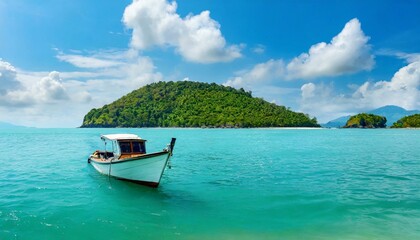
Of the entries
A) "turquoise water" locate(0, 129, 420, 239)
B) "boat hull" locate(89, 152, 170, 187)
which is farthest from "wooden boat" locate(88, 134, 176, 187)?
"turquoise water" locate(0, 129, 420, 239)

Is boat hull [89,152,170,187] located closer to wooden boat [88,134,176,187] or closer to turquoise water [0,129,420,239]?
wooden boat [88,134,176,187]

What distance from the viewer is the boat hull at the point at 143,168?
82.8 ft

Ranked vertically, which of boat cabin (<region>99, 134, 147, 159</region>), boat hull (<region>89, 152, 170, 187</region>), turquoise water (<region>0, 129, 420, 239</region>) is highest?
boat cabin (<region>99, 134, 147, 159</region>)

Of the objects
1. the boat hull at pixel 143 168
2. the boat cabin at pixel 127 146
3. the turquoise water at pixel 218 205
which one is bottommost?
Result: the turquoise water at pixel 218 205

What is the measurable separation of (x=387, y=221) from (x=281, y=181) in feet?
40.7

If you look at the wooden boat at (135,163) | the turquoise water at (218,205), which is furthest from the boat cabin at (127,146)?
the turquoise water at (218,205)

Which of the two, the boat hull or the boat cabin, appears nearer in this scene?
the boat hull

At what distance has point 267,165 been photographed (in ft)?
137

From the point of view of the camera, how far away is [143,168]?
26.4 meters

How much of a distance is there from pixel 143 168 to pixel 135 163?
0.82m

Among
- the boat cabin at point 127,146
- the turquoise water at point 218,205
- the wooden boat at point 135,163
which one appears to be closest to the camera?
the turquoise water at point 218,205

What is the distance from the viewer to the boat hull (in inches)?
993

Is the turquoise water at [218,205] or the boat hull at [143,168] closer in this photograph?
the turquoise water at [218,205]

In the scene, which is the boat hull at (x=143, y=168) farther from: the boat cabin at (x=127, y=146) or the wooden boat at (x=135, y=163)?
the boat cabin at (x=127, y=146)
